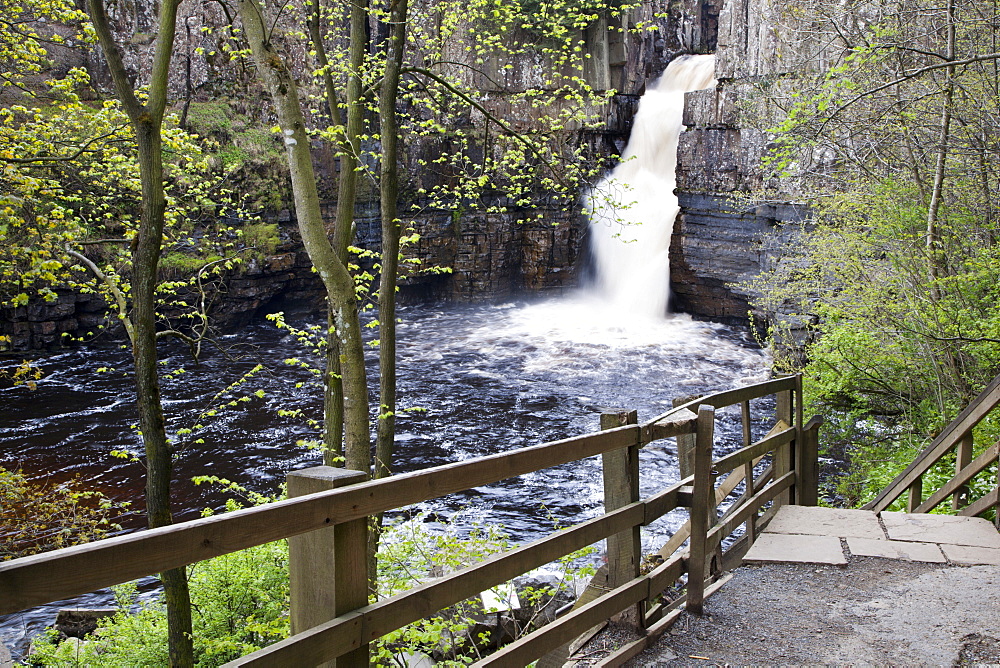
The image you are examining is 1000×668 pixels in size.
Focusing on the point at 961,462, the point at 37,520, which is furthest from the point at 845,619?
the point at 37,520

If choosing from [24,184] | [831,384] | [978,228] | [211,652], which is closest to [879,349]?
[831,384]

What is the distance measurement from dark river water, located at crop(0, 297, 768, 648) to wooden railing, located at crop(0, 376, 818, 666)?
5.59 metres

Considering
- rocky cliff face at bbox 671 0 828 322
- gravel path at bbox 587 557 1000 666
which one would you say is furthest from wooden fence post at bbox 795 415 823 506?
rocky cliff face at bbox 671 0 828 322

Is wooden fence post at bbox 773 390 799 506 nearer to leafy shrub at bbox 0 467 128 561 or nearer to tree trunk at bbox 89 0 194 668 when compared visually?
tree trunk at bbox 89 0 194 668

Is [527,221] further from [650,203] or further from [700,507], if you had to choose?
[700,507]

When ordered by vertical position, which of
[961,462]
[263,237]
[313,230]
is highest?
→ [263,237]

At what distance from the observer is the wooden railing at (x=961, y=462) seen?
16.9ft

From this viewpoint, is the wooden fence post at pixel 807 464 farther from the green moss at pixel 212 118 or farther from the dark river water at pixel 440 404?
the green moss at pixel 212 118

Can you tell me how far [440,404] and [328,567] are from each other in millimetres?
15983

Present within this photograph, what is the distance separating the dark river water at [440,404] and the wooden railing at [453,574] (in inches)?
220

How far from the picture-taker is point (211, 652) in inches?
259

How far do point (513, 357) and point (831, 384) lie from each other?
12576 mm

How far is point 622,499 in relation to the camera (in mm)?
3475

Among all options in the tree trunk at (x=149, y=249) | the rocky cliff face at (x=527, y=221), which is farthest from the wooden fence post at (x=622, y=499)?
the rocky cliff face at (x=527, y=221)
